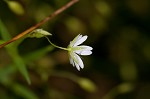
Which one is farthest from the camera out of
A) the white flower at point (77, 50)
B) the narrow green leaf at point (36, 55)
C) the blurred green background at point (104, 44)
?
the blurred green background at point (104, 44)

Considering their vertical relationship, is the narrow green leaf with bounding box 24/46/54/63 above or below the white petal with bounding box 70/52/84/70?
above

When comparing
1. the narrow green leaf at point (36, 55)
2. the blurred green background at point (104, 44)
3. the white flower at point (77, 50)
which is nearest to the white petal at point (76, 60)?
the white flower at point (77, 50)

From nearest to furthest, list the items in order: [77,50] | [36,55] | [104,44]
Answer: [77,50], [36,55], [104,44]

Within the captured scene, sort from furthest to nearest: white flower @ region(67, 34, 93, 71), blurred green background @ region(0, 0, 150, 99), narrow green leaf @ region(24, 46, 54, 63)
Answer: blurred green background @ region(0, 0, 150, 99) → narrow green leaf @ region(24, 46, 54, 63) → white flower @ region(67, 34, 93, 71)

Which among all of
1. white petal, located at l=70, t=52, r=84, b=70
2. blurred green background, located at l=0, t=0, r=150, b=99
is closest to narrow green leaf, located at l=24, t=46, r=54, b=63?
white petal, located at l=70, t=52, r=84, b=70

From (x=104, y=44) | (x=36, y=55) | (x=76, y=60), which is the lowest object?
(x=76, y=60)

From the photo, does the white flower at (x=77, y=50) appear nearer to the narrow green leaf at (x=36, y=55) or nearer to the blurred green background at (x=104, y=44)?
the narrow green leaf at (x=36, y=55)

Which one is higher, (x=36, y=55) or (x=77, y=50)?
(x=36, y=55)

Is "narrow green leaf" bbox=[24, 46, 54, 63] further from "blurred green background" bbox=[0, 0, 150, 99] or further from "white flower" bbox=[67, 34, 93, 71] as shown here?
"blurred green background" bbox=[0, 0, 150, 99]

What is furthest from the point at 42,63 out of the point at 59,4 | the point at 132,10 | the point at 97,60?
the point at 132,10

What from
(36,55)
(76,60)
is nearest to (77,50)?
(76,60)

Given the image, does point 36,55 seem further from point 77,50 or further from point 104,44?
point 104,44
